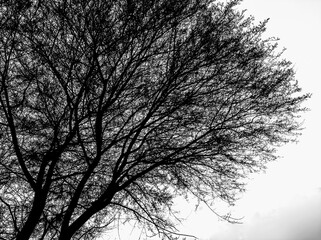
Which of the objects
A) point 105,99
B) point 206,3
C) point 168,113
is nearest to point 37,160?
point 105,99

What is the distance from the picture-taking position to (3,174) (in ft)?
22.5

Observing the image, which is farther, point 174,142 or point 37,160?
point 174,142

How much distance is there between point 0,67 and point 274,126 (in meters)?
6.56

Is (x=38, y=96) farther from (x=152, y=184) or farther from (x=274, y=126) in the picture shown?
(x=274, y=126)

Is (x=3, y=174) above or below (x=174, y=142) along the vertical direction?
above

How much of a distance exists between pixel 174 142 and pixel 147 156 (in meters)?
0.82

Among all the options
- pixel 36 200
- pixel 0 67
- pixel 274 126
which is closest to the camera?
pixel 36 200

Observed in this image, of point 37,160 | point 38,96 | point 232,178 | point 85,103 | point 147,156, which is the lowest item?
point 232,178

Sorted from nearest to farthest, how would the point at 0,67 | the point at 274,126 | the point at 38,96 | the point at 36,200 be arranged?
the point at 36,200
the point at 0,67
the point at 38,96
the point at 274,126

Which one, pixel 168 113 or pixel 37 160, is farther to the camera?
Result: pixel 168 113

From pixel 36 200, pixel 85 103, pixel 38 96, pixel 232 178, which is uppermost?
pixel 38 96

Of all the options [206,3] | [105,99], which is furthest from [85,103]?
[206,3]

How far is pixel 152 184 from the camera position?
7543mm

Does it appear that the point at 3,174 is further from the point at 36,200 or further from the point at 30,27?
the point at 30,27
